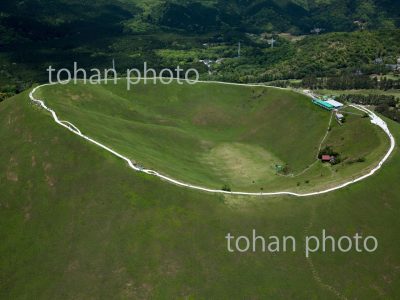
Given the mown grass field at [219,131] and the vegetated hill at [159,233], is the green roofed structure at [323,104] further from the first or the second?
the vegetated hill at [159,233]

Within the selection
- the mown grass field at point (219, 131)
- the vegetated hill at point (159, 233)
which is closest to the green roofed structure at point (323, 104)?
the mown grass field at point (219, 131)

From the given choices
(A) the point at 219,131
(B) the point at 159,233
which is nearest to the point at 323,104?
(A) the point at 219,131

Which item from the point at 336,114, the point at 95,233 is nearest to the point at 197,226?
the point at 95,233

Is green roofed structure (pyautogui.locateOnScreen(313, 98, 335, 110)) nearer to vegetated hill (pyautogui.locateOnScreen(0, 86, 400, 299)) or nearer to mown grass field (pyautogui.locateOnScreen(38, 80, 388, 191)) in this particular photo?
mown grass field (pyautogui.locateOnScreen(38, 80, 388, 191))

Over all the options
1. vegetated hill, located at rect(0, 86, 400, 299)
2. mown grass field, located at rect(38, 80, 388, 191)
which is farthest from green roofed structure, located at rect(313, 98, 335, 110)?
vegetated hill, located at rect(0, 86, 400, 299)

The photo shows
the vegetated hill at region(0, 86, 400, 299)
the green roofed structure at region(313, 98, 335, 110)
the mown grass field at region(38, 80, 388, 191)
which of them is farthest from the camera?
the green roofed structure at region(313, 98, 335, 110)
